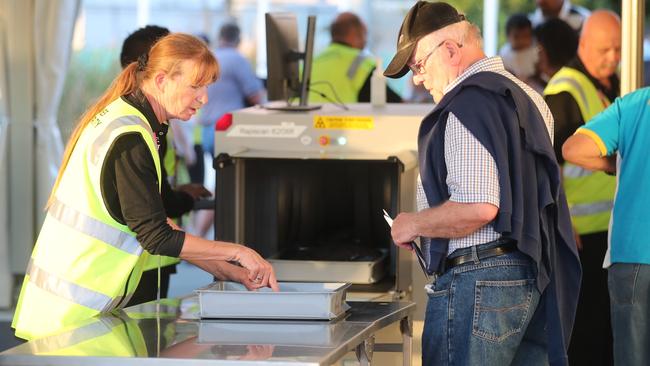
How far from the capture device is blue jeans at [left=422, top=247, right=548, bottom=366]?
270cm

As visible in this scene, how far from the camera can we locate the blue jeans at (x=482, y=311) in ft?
8.84

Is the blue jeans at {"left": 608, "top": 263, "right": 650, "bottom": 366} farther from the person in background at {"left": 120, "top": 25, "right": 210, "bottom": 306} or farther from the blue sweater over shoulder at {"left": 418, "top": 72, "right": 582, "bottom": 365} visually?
the person in background at {"left": 120, "top": 25, "right": 210, "bottom": 306}

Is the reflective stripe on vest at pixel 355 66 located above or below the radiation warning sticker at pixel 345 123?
above

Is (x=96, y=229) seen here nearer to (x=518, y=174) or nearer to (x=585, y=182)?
(x=518, y=174)

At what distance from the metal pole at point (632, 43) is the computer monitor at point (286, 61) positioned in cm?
110

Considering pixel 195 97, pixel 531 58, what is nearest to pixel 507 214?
pixel 195 97

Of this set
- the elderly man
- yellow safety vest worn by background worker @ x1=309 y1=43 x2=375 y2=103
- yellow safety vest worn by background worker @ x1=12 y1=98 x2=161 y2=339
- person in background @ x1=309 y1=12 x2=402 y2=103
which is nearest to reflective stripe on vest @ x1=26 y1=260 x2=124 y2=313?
yellow safety vest worn by background worker @ x1=12 y1=98 x2=161 y2=339

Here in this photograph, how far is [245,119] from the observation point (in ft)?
12.4

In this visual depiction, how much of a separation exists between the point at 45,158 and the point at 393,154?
2955 mm

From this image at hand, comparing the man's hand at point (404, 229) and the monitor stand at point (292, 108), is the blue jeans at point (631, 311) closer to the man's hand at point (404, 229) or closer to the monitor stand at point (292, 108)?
the man's hand at point (404, 229)

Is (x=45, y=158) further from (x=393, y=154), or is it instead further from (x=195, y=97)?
(x=195, y=97)

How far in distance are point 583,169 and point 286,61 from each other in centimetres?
118

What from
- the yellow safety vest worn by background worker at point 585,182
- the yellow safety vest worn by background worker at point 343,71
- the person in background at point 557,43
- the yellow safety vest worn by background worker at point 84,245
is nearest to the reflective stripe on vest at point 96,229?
the yellow safety vest worn by background worker at point 84,245

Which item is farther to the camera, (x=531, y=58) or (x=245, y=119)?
(x=531, y=58)
